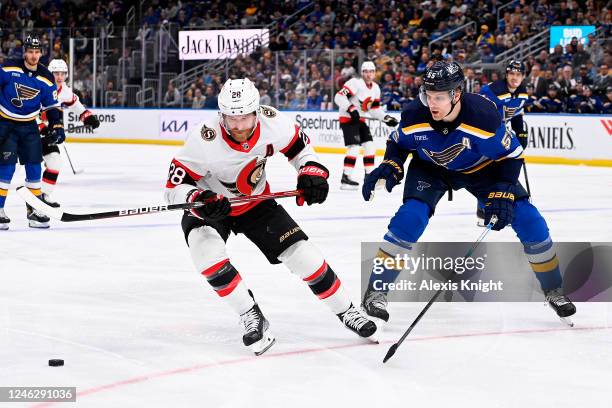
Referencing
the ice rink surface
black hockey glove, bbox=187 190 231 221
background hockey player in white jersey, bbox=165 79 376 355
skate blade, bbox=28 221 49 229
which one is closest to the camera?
the ice rink surface

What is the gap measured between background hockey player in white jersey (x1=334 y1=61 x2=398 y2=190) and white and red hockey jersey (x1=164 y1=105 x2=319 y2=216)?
711 centimetres

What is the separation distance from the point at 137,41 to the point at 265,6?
10.2 ft

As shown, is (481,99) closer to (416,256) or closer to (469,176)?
(469,176)

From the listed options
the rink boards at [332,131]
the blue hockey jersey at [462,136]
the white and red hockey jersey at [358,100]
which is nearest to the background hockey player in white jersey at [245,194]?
the blue hockey jersey at [462,136]

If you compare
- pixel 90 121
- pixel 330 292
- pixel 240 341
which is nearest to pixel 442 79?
pixel 330 292

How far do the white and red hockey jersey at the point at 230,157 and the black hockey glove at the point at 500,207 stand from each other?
779 millimetres

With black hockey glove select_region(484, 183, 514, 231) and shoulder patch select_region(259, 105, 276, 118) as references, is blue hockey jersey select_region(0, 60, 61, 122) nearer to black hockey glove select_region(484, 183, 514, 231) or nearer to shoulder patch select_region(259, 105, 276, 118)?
shoulder patch select_region(259, 105, 276, 118)

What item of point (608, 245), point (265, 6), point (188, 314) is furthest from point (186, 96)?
point (188, 314)

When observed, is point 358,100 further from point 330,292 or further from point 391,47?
point 330,292

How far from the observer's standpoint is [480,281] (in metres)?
5.29

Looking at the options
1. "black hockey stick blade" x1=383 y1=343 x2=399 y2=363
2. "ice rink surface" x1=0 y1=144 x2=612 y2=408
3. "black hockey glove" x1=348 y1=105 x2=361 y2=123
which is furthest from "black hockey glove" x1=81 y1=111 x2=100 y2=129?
"black hockey stick blade" x1=383 y1=343 x2=399 y2=363

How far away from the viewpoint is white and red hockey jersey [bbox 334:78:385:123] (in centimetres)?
1144

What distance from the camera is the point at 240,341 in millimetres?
4199

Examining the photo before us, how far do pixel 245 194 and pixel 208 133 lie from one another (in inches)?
13.3
